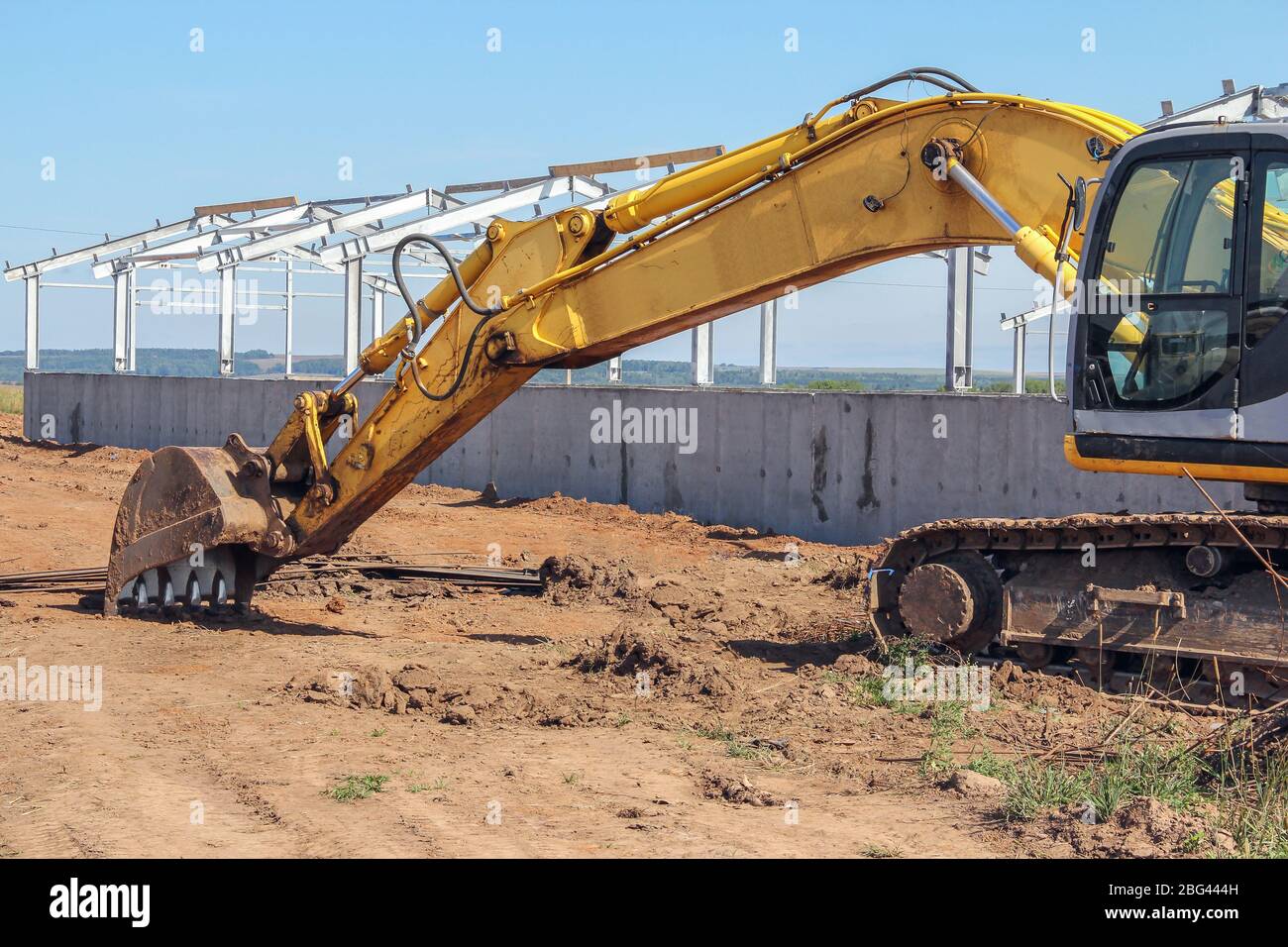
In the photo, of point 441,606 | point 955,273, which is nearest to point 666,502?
point 955,273

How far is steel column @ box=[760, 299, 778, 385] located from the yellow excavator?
11.4 metres

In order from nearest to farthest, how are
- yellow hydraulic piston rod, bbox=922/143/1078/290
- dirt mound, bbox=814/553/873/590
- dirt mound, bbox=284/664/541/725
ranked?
1. yellow hydraulic piston rod, bbox=922/143/1078/290
2. dirt mound, bbox=284/664/541/725
3. dirt mound, bbox=814/553/873/590

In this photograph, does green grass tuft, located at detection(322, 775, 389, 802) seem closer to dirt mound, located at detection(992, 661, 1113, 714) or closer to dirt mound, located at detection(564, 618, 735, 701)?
dirt mound, located at detection(564, 618, 735, 701)

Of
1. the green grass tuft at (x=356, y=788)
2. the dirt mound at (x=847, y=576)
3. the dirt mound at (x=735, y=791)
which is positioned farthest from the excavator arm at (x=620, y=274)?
the dirt mound at (x=847, y=576)

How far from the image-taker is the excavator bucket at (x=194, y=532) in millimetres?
10328

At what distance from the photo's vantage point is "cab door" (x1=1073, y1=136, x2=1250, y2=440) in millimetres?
7309

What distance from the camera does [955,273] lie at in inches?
650

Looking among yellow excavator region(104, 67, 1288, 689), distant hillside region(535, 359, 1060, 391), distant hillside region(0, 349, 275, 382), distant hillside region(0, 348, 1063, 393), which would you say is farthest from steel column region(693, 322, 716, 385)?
distant hillside region(0, 349, 275, 382)

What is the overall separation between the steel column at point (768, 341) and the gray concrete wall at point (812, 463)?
287cm

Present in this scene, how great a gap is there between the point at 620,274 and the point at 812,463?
7.94 m

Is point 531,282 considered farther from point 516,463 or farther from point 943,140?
point 516,463

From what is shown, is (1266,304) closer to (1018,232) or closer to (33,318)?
(1018,232)

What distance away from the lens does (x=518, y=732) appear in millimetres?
7902

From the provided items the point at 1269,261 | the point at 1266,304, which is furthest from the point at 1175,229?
the point at 1266,304
